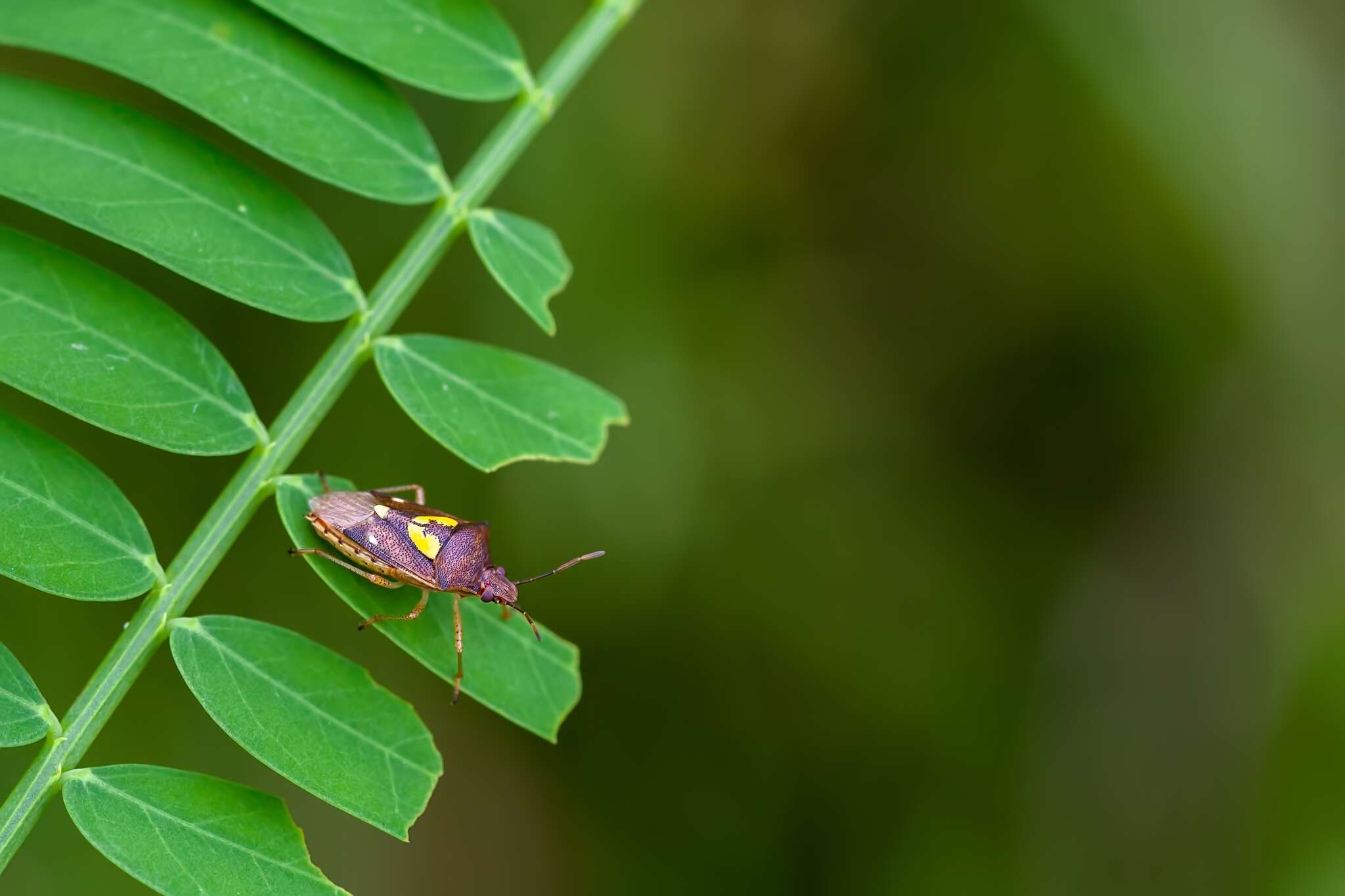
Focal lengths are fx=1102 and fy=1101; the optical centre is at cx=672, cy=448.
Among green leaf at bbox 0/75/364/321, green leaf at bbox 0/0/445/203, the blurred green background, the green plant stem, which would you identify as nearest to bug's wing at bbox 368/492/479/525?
the green plant stem

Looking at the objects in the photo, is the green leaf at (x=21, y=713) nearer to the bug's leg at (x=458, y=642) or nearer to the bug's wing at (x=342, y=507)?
the bug's wing at (x=342, y=507)

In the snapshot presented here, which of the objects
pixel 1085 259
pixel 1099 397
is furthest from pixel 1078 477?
pixel 1085 259

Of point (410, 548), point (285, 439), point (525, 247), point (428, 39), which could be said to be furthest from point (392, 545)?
point (428, 39)

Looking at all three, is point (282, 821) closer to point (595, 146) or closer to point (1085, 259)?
point (595, 146)

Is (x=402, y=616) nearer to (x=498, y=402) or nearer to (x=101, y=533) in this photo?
(x=498, y=402)

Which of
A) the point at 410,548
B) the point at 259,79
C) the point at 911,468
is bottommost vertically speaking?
the point at 410,548

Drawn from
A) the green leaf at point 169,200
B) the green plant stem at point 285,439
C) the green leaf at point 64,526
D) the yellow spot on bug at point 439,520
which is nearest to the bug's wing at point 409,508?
the yellow spot on bug at point 439,520
